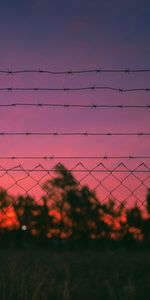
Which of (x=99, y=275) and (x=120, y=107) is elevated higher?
(x=120, y=107)

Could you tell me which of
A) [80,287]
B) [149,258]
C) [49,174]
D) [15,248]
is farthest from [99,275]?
[15,248]

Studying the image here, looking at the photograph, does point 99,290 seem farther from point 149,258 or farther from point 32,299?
point 149,258

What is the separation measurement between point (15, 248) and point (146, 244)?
4292 millimetres

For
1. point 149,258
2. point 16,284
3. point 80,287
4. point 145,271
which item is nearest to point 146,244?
point 149,258

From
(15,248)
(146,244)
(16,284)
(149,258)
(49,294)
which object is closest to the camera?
(49,294)

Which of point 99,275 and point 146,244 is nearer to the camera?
point 99,275

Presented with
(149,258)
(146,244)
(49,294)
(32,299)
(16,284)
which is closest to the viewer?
(32,299)

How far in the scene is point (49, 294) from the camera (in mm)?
5441

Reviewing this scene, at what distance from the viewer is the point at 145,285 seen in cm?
643

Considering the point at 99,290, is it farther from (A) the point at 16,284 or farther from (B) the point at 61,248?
(B) the point at 61,248

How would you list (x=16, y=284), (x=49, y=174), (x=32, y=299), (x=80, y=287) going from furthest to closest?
(x=49, y=174) → (x=80, y=287) → (x=16, y=284) → (x=32, y=299)

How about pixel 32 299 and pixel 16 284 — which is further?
pixel 16 284

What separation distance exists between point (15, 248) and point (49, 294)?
8.66 metres

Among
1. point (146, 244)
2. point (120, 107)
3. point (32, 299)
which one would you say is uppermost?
point (120, 107)
